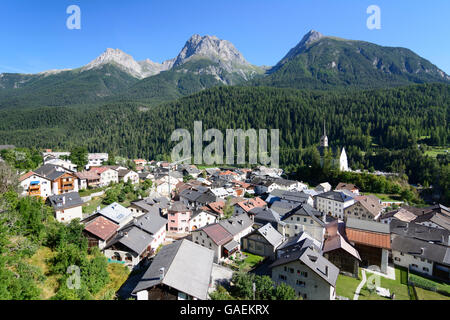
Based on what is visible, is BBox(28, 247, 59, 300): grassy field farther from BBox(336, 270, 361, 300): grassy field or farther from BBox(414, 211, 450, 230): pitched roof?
BBox(414, 211, 450, 230): pitched roof

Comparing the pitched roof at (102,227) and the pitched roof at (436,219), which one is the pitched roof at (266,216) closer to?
the pitched roof at (102,227)

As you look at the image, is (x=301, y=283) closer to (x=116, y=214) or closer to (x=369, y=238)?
(x=369, y=238)

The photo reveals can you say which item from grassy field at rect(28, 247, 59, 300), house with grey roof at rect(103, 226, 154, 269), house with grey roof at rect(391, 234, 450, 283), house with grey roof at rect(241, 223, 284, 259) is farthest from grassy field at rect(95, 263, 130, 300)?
house with grey roof at rect(391, 234, 450, 283)

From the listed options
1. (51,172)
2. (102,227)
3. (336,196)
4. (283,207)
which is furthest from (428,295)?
(51,172)
